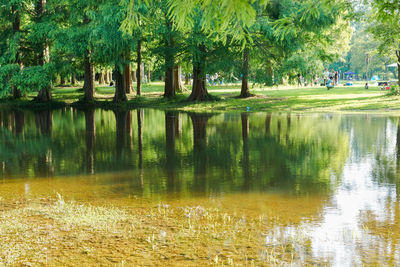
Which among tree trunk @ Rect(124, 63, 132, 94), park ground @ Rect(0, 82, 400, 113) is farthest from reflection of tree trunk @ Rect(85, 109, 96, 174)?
tree trunk @ Rect(124, 63, 132, 94)

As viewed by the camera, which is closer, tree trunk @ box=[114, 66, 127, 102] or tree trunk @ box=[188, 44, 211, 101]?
tree trunk @ box=[188, 44, 211, 101]

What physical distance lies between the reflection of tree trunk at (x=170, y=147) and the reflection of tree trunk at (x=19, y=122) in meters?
6.36

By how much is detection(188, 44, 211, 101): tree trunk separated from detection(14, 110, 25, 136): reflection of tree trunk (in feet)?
35.8

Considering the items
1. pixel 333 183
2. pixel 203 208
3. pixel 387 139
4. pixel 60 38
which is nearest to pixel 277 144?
pixel 387 139

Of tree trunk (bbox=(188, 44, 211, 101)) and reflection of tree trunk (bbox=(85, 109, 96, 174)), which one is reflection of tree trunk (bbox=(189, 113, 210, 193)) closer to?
reflection of tree trunk (bbox=(85, 109, 96, 174))

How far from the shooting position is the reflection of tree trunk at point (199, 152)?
9.95 metres

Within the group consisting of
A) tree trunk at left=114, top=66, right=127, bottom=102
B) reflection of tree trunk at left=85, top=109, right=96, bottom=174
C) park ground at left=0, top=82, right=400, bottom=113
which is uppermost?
tree trunk at left=114, top=66, right=127, bottom=102

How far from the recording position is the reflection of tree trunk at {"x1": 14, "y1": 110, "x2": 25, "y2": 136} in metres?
19.8

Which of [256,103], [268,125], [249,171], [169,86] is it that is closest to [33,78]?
[169,86]

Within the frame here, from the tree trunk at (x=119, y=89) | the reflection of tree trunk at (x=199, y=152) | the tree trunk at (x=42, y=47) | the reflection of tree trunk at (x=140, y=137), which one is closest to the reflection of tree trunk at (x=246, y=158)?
the reflection of tree trunk at (x=199, y=152)

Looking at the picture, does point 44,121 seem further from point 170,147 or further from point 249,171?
point 249,171

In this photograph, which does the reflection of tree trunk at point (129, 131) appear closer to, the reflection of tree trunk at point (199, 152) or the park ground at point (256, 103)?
the reflection of tree trunk at point (199, 152)

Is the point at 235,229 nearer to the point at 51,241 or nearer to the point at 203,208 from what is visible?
the point at 203,208

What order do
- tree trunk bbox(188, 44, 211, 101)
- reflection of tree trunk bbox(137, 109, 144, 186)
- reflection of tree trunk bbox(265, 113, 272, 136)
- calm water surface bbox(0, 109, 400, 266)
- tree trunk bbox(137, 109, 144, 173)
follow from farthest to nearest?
tree trunk bbox(188, 44, 211, 101) < reflection of tree trunk bbox(265, 113, 272, 136) < tree trunk bbox(137, 109, 144, 173) < reflection of tree trunk bbox(137, 109, 144, 186) < calm water surface bbox(0, 109, 400, 266)
